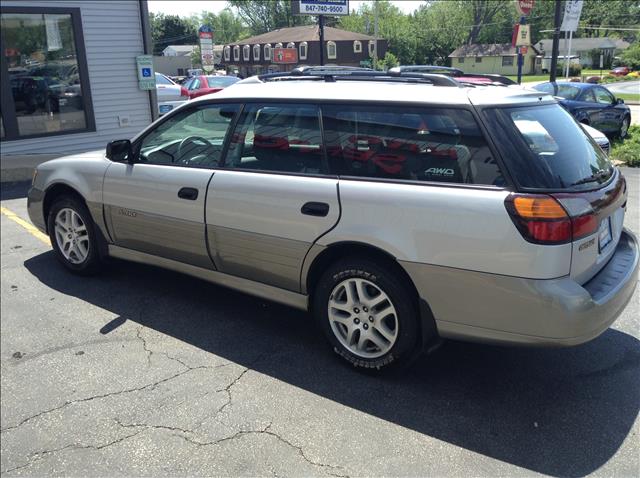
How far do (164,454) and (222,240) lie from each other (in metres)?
1.53

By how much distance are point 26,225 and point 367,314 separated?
547cm

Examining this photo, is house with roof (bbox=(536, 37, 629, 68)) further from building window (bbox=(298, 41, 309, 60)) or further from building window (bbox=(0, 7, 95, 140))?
building window (bbox=(0, 7, 95, 140))

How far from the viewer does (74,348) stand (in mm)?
3969

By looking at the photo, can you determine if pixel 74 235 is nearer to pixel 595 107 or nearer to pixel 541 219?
pixel 541 219

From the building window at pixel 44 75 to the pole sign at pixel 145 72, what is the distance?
1140mm

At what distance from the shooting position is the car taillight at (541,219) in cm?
279

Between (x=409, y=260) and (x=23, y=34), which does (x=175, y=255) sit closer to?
(x=409, y=260)

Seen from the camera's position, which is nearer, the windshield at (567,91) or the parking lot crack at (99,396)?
the parking lot crack at (99,396)

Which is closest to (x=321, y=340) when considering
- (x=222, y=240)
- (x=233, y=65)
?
(x=222, y=240)

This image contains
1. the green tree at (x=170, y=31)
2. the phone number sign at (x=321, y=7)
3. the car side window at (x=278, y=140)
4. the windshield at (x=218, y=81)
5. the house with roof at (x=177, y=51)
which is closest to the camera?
the car side window at (x=278, y=140)

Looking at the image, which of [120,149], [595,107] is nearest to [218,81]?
[595,107]

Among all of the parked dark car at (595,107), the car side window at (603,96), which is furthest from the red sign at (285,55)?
the car side window at (603,96)

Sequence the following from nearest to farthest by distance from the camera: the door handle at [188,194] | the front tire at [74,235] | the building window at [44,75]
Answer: the door handle at [188,194], the front tire at [74,235], the building window at [44,75]

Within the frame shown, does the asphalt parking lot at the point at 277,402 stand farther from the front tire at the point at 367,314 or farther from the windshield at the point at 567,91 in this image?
the windshield at the point at 567,91
